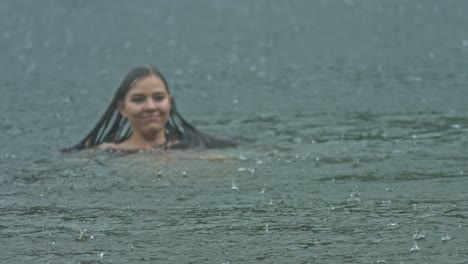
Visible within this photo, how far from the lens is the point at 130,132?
14.3 metres

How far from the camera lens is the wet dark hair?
1385 centimetres

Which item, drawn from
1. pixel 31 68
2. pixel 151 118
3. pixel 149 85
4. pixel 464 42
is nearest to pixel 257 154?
pixel 151 118

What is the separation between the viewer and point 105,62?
24.0 m

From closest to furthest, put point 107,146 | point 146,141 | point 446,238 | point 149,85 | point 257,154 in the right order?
1. point 446,238
2. point 257,154
3. point 149,85
4. point 146,141
5. point 107,146

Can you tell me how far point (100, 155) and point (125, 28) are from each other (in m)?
17.5

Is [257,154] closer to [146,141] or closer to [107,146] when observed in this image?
[146,141]

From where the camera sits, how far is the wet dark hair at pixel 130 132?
13852mm

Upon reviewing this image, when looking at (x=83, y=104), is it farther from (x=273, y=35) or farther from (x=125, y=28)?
(x=125, y=28)

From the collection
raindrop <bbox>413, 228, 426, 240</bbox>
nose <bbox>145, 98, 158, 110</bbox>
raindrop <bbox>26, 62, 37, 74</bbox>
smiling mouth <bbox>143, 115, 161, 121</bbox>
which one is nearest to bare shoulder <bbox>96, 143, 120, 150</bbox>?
smiling mouth <bbox>143, 115, 161, 121</bbox>

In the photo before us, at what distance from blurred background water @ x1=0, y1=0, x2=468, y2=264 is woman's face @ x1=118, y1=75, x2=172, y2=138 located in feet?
1.46

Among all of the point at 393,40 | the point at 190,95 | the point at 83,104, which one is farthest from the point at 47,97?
the point at 393,40

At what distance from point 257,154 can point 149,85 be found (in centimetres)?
144

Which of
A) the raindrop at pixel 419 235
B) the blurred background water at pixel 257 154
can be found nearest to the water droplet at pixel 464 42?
the blurred background water at pixel 257 154

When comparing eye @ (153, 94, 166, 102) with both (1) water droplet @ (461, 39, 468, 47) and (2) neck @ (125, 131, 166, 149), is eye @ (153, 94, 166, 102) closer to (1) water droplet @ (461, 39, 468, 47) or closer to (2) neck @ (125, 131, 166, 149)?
(2) neck @ (125, 131, 166, 149)
